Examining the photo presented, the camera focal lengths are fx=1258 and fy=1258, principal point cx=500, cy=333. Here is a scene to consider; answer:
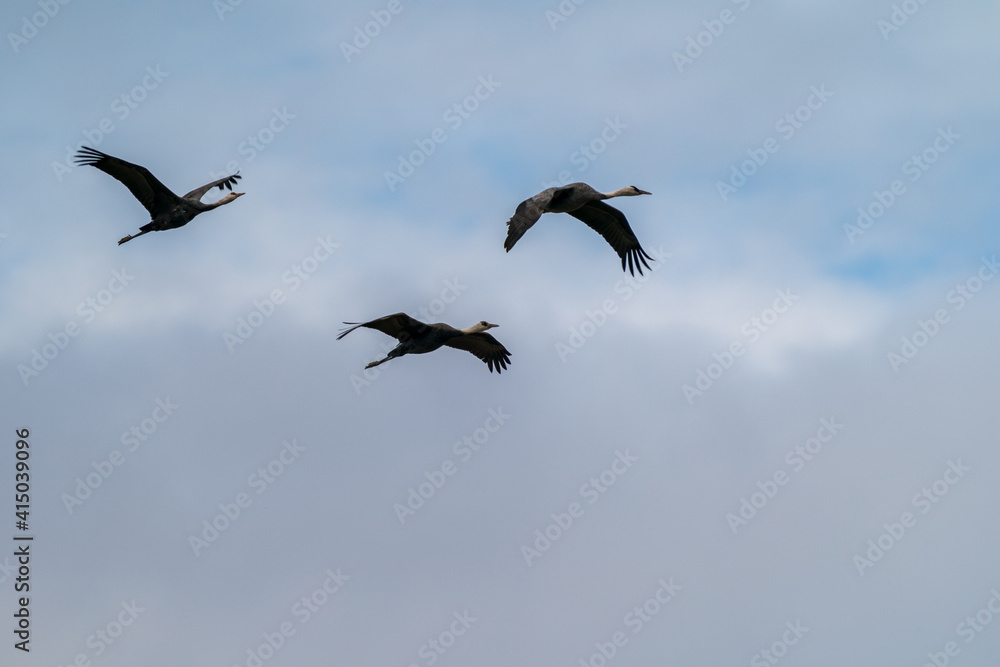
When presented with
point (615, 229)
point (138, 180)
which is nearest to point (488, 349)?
point (615, 229)

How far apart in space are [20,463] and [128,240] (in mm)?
6504

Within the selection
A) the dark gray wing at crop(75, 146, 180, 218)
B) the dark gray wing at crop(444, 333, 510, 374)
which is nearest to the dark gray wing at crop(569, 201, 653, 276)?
the dark gray wing at crop(444, 333, 510, 374)

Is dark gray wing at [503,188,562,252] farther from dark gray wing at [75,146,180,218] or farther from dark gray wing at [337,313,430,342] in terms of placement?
dark gray wing at [75,146,180,218]

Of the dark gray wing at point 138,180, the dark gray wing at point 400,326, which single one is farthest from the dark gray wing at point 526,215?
the dark gray wing at point 138,180

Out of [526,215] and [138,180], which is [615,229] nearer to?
[526,215]

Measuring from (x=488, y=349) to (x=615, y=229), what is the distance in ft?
16.0

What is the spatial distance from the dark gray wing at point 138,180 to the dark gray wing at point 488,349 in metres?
8.49

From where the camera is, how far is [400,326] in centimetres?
2950

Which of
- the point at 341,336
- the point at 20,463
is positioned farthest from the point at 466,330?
the point at 20,463

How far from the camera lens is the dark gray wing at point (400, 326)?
28.7 meters

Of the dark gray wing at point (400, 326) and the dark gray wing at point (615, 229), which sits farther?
the dark gray wing at point (615, 229)

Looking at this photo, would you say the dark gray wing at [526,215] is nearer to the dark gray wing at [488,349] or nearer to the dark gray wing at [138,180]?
the dark gray wing at [488,349]

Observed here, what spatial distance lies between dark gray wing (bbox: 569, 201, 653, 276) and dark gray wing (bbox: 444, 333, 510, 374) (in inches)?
162

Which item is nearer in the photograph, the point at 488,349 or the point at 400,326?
the point at 400,326
